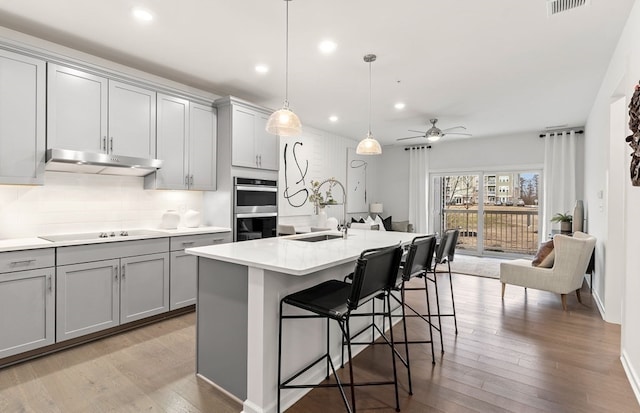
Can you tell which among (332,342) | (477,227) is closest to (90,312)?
(332,342)

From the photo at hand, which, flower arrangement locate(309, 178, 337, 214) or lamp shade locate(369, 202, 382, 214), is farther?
lamp shade locate(369, 202, 382, 214)

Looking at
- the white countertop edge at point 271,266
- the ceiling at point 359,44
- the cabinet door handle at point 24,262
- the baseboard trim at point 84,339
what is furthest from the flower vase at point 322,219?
the cabinet door handle at point 24,262

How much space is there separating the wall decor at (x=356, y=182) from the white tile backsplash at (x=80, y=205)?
398 cm

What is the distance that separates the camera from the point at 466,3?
2.34m

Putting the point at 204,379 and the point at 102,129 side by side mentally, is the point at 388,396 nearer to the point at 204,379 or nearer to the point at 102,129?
the point at 204,379

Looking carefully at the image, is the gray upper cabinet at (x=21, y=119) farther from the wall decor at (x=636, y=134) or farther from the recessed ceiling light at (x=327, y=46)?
the wall decor at (x=636, y=134)

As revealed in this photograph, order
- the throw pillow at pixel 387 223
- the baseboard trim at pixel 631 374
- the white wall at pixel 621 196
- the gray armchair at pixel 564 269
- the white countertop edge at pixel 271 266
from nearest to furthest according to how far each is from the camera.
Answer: the white countertop edge at pixel 271 266, the baseboard trim at pixel 631 374, the white wall at pixel 621 196, the gray armchair at pixel 564 269, the throw pillow at pixel 387 223

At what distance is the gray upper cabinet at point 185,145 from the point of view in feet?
11.8

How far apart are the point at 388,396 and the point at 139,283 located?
2502mm

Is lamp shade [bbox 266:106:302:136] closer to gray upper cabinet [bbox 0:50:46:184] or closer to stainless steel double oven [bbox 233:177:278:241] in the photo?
stainless steel double oven [bbox 233:177:278:241]

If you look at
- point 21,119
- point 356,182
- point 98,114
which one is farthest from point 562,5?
point 356,182

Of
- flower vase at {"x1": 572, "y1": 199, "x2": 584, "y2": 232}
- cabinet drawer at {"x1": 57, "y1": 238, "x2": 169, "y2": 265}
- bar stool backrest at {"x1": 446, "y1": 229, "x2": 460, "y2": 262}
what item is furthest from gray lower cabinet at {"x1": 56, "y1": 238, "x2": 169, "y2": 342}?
flower vase at {"x1": 572, "y1": 199, "x2": 584, "y2": 232}

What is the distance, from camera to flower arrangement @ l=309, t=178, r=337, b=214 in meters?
5.84

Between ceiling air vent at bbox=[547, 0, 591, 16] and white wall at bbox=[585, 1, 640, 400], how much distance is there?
331mm
